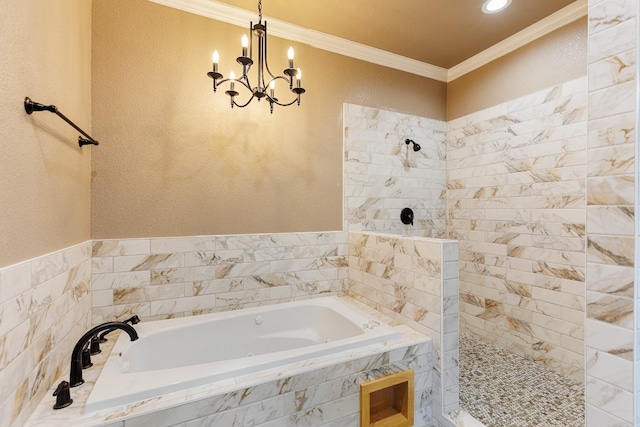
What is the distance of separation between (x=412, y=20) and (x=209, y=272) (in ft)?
8.27

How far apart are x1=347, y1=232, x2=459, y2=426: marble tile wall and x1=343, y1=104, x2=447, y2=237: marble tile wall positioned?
531 mm

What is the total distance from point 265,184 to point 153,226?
85cm

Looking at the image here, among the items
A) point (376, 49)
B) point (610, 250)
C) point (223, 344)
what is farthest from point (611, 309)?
point (376, 49)

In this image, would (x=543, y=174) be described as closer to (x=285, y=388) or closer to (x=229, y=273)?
(x=285, y=388)

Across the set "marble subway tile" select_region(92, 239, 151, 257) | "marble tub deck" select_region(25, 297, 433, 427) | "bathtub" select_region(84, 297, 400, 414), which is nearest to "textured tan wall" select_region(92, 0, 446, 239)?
"marble subway tile" select_region(92, 239, 151, 257)

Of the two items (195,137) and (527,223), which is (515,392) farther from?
(195,137)

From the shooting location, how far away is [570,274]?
6.89 ft

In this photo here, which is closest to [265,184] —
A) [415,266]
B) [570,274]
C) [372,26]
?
[415,266]

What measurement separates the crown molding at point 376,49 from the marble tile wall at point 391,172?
50 centimetres

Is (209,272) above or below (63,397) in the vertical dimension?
above

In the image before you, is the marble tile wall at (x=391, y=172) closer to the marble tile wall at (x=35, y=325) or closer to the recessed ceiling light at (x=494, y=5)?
the recessed ceiling light at (x=494, y=5)

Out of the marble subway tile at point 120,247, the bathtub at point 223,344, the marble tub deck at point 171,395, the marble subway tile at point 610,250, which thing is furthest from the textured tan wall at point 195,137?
the marble subway tile at point 610,250

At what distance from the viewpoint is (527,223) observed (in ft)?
7.79

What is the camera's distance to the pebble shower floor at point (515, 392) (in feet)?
5.61
